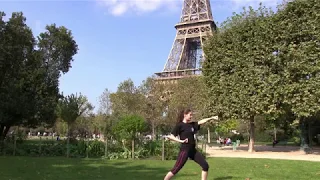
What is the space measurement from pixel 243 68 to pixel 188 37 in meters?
38.7

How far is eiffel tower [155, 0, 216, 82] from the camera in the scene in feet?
204

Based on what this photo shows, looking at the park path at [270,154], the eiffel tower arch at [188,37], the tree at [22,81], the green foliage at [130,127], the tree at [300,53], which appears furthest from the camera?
the eiffel tower arch at [188,37]

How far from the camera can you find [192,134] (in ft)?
24.5

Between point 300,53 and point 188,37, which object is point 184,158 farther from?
point 188,37

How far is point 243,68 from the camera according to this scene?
25375 millimetres

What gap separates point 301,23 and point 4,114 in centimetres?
2218

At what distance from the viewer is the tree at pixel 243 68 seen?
24453 millimetres

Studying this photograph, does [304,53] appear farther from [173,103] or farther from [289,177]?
[173,103]

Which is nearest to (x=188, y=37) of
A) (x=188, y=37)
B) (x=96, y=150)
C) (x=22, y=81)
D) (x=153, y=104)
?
(x=188, y=37)

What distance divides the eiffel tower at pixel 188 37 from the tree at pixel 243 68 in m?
32.7

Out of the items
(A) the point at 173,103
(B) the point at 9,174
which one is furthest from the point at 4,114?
(A) the point at 173,103

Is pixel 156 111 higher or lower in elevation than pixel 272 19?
lower

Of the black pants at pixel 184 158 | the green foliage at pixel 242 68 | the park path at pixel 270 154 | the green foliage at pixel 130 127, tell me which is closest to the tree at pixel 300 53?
the green foliage at pixel 242 68

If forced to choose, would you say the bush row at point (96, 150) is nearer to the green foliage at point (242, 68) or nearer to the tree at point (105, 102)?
the green foliage at point (242, 68)
